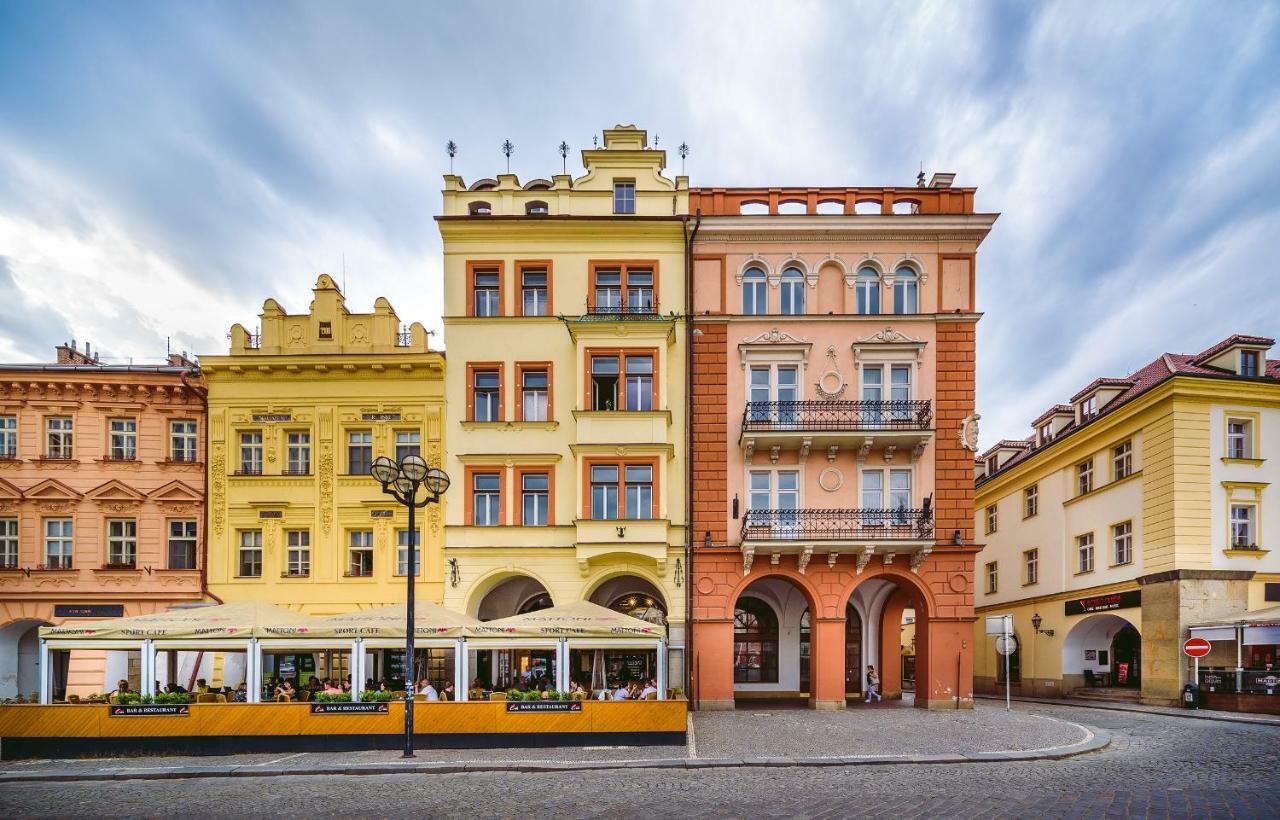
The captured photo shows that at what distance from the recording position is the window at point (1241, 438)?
27359mm

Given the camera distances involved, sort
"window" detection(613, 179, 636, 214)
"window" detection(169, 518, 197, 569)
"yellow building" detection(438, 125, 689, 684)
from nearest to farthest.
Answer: "yellow building" detection(438, 125, 689, 684) → "window" detection(169, 518, 197, 569) → "window" detection(613, 179, 636, 214)

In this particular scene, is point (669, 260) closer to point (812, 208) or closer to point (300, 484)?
point (812, 208)

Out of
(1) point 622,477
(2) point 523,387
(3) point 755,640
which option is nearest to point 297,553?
(2) point 523,387

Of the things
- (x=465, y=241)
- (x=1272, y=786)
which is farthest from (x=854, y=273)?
(x=1272, y=786)

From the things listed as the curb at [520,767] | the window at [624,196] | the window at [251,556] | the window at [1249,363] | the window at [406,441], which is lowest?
the curb at [520,767]

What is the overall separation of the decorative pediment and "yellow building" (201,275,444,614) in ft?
8.03

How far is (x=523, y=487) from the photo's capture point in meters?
24.5

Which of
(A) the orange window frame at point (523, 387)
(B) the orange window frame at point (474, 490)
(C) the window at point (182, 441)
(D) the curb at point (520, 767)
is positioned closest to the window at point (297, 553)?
(C) the window at point (182, 441)

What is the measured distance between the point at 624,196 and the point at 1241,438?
23.3m

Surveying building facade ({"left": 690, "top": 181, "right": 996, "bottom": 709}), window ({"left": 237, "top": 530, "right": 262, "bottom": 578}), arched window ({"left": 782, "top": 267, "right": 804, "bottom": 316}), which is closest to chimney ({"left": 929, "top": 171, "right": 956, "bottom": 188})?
building facade ({"left": 690, "top": 181, "right": 996, "bottom": 709})

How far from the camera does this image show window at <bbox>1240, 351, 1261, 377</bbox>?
2797 cm

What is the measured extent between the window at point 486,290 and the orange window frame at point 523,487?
5153 mm

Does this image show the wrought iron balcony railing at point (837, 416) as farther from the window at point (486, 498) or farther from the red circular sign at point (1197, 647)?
the red circular sign at point (1197, 647)

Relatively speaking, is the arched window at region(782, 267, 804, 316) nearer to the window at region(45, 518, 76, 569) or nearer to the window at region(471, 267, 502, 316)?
the window at region(471, 267, 502, 316)
